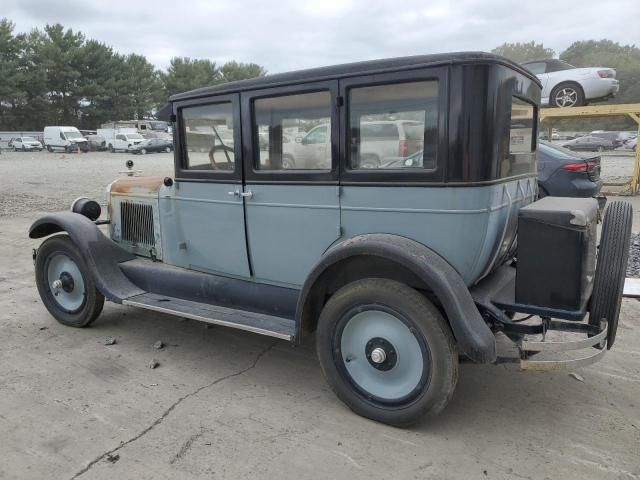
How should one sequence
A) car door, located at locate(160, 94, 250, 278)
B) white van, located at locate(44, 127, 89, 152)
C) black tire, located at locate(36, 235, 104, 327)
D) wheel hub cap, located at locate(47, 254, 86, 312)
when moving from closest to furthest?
car door, located at locate(160, 94, 250, 278)
black tire, located at locate(36, 235, 104, 327)
wheel hub cap, located at locate(47, 254, 86, 312)
white van, located at locate(44, 127, 89, 152)

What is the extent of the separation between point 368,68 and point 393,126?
0.37 meters

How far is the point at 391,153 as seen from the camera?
3.01 m

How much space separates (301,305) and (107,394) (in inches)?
57.4

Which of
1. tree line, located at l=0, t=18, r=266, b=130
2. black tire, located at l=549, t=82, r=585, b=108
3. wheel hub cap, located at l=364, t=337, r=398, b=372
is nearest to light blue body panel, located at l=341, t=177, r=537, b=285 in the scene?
wheel hub cap, located at l=364, t=337, r=398, b=372

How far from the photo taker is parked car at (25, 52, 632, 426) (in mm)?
2727

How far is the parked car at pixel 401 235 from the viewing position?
273 centimetres

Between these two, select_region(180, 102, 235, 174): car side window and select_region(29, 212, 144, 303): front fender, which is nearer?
select_region(180, 102, 235, 174): car side window

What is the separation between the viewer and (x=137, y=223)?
4578mm

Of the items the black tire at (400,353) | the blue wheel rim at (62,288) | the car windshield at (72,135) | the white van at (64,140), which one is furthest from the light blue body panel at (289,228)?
the car windshield at (72,135)

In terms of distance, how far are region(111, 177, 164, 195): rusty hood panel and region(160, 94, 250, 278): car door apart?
24 centimetres

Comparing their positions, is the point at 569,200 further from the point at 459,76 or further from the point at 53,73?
the point at 53,73

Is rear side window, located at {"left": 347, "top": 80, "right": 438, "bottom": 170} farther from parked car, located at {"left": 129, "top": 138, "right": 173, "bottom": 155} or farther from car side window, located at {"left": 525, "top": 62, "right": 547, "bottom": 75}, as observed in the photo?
parked car, located at {"left": 129, "top": 138, "right": 173, "bottom": 155}

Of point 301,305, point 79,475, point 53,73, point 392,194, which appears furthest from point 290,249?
point 53,73

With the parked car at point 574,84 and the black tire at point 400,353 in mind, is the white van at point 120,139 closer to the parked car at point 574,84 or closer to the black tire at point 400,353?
the parked car at point 574,84
